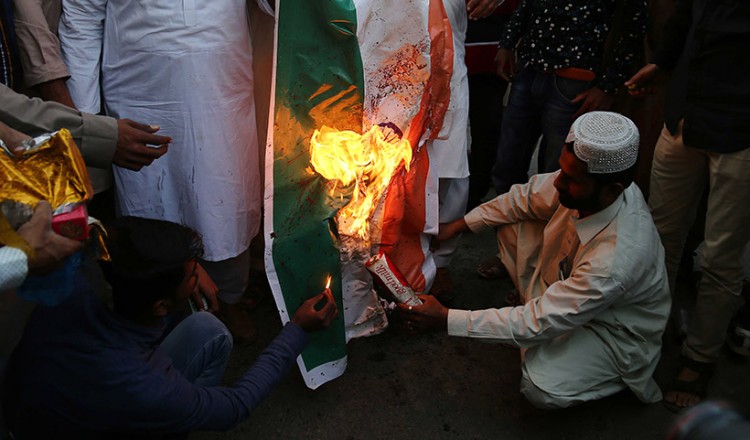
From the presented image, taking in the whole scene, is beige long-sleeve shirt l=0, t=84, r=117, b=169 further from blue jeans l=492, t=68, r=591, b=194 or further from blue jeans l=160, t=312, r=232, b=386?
blue jeans l=492, t=68, r=591, b=194

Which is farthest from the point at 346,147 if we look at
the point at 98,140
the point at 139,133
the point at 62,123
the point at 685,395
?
the point at 685,395

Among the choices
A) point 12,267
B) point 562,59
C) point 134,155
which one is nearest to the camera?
point 12,267

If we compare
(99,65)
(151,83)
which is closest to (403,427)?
(151,83)

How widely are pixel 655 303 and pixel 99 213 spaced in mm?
2555

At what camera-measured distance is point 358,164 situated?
2.54 meters

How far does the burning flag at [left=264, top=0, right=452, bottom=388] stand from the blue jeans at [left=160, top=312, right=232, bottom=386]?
0.29 metres

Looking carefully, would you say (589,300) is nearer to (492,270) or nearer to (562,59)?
(492,270)

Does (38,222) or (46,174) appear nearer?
(38,222)

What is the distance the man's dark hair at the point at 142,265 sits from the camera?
65.7 inches

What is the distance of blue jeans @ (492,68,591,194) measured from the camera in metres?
3.24

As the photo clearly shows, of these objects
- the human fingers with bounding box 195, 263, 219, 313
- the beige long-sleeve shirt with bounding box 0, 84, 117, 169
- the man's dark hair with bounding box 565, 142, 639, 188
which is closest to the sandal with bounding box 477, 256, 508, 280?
the man's dark hair with bounding box 565, 142, 639, 188

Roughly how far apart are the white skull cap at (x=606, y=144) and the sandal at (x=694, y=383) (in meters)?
1.08

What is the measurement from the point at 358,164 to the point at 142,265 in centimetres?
108

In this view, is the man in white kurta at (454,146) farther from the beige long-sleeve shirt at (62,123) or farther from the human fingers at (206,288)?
the beige long-sleeve shirt at (62,123)
